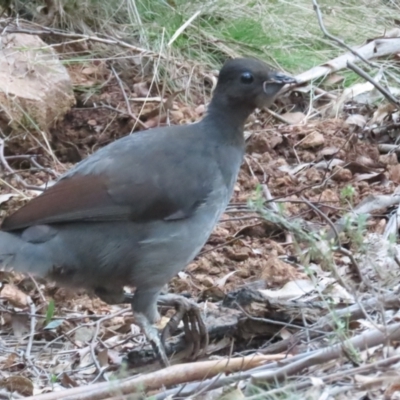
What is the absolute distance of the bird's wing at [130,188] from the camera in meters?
3.82

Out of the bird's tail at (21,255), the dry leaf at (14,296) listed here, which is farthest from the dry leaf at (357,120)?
the bird's tail at (21,255)

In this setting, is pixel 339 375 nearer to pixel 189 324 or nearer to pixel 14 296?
pixel 189 324

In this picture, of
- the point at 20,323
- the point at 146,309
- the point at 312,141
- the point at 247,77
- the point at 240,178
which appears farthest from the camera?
the point at 312,141

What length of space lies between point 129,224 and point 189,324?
1.60 feet

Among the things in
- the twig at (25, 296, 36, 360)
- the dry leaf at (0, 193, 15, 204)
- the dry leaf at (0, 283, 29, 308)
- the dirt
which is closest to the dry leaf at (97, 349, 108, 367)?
the dirt

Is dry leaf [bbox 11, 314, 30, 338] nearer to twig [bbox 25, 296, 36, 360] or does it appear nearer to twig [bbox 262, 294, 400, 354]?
twig [bbox 25, 296, 36, 360]

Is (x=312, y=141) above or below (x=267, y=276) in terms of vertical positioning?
below

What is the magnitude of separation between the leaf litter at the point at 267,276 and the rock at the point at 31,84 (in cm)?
17

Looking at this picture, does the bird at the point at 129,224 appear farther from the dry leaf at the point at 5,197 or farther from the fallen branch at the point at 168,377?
the dry leaf at the point at 5,197

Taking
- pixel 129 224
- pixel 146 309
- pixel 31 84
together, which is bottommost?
pixel 146 309

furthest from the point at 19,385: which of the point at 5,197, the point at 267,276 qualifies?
the point at 5,197

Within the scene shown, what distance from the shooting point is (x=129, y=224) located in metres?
3.86

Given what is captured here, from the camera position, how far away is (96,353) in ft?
13.2

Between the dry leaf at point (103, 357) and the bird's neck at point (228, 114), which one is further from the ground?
the bird's neck at point (228, 114)
